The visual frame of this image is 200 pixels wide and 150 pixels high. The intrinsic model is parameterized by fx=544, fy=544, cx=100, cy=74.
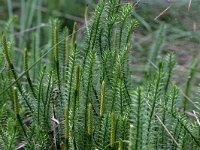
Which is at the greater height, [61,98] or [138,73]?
[61,98]

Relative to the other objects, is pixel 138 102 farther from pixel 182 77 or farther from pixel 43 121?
pixel 182 77

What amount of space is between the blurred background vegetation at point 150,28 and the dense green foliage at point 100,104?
19 centimetres

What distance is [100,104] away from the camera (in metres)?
1.58

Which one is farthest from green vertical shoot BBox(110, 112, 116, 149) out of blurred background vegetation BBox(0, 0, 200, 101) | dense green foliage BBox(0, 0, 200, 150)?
blurred background vegetation BBox(0, 0, 200, 101)

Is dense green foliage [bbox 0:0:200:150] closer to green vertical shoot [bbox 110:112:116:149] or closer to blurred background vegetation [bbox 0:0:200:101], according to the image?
green vertical shoot [bbox 110:112:116:149]

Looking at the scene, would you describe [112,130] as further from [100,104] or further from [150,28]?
[150,28]

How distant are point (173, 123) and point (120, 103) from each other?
0.55ft

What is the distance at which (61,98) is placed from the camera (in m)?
1.72

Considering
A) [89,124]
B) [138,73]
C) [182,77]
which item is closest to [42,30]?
[138,73]

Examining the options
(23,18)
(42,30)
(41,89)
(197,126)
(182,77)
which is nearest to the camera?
(197,126)

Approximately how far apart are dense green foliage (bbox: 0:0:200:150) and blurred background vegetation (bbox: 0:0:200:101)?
0.19 metres

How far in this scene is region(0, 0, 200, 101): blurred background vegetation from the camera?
2137 millimetres

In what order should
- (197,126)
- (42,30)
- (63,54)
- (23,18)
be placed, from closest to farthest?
(197,126)
(63,54)
(23,18)
(42,30)

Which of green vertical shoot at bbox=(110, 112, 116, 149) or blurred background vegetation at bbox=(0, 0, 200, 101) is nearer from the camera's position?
green vertical shoot at bbox=(110, 112, 116, 149)
